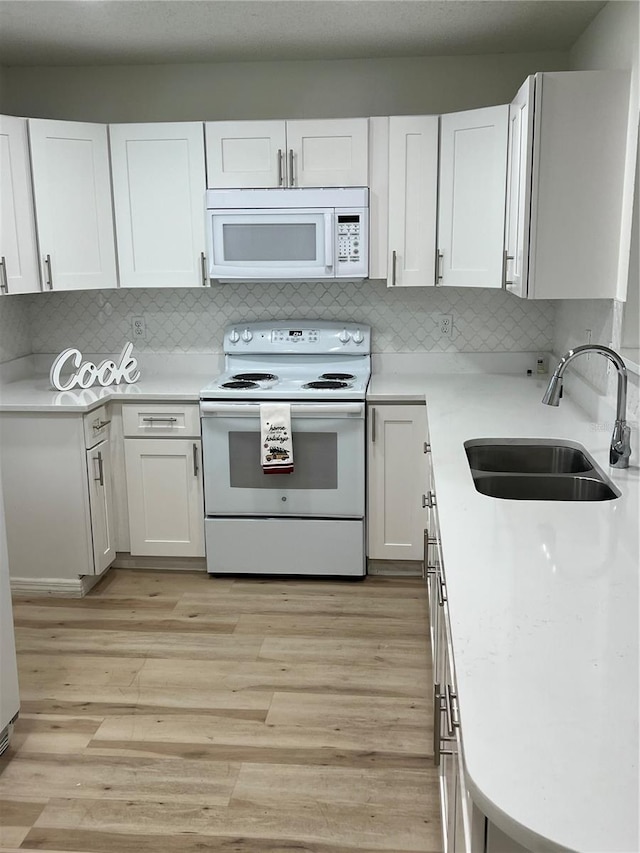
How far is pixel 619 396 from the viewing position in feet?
7.49

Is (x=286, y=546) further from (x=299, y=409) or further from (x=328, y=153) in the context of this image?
(x=328, y=153)

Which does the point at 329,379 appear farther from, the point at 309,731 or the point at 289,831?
the point at 289,831

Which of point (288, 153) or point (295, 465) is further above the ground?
point (288, 153)

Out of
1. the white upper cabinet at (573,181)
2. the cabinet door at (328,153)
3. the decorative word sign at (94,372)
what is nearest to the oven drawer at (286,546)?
the decorative word sign at (94,372)

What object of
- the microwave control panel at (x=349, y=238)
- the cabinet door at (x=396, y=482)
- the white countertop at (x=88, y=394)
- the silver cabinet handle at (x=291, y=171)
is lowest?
the cabinet door at (x=396, y=482)

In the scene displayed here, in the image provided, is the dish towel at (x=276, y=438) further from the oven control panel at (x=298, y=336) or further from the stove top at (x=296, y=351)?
the oven control panel at (x=298, y=336)

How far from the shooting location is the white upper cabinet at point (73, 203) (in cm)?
373

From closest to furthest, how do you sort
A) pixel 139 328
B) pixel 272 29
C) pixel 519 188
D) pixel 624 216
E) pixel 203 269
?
pixel 624 216 < pixel 519 188 < pixel 272 29 < pixel 203 269 < pixel 139 328

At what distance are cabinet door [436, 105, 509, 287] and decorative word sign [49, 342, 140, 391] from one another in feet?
5.36

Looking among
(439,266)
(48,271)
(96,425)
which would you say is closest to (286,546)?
(96,425)

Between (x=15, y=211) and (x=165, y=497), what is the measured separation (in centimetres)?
150

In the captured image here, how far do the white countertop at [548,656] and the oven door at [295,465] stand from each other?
51.1 inches

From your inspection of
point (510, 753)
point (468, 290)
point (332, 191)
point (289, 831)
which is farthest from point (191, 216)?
point (510, 753)

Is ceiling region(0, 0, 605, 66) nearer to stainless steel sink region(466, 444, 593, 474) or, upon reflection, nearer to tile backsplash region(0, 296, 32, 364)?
tile backsplash region(0, 296, 32, 364)
